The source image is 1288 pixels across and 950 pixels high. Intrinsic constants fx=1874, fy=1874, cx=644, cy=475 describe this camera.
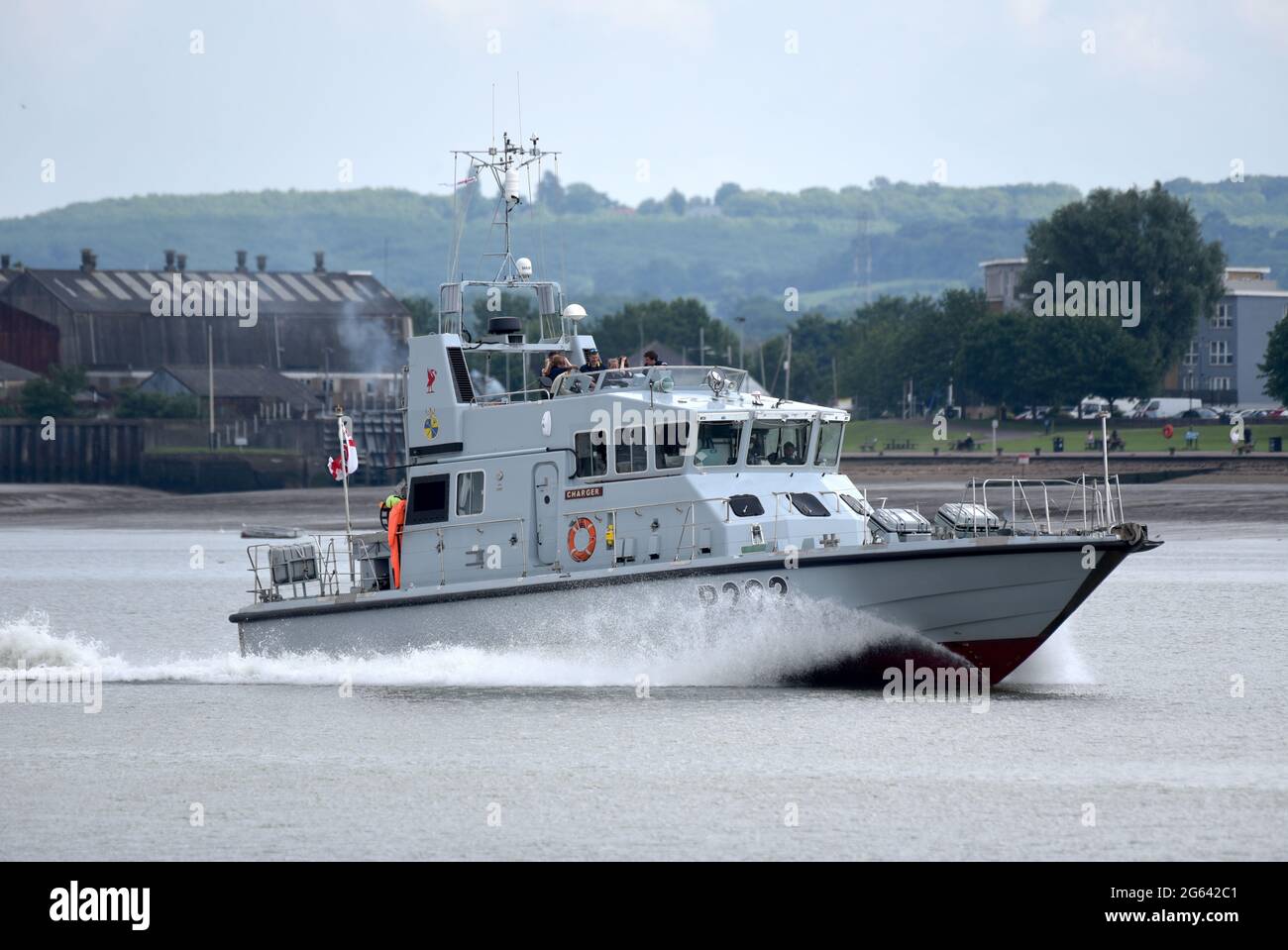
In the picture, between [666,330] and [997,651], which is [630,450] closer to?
[997,651]

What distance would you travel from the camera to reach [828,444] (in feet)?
71.4

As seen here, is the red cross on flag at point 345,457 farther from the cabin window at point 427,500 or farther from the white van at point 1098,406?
the white van at point 1098,406

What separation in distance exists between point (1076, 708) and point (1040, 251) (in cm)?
7643

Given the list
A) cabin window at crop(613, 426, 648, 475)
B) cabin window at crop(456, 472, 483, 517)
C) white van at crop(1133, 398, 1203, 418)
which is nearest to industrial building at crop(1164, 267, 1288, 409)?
white van at crop(1133, 398, 1203, 418)

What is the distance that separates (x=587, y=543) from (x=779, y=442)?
8.13ft

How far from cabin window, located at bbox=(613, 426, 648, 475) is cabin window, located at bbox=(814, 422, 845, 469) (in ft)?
6.75

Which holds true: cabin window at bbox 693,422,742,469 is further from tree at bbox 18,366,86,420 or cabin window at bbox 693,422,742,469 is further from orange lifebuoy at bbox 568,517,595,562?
tree at bbox 18,366,86,420

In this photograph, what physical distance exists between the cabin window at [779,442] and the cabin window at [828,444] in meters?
0.19

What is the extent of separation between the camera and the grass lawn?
7056 centimetres

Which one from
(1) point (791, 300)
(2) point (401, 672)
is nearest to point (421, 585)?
(2) point (401, 672)

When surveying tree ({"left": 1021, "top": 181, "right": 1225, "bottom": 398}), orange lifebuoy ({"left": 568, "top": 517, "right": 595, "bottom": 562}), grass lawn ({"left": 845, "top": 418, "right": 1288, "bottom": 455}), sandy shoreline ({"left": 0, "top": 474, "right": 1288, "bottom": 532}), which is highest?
tree ({"left": 1021, "top": 181, "right": 1225, "bottom": 398})

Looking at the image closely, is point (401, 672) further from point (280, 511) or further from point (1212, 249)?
point (1212, 249)

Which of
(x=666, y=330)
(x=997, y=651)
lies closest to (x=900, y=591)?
(x=997, y=651)

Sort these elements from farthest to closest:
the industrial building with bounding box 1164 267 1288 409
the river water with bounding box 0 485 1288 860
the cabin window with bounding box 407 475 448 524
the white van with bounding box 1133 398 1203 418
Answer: the industrial building with bounding box 1164 267 1288 409 → the white van with bounding box 1133 398 1203 418 → the cabin window with bounding box 407 475 448 524 → the river water with bounding box 0 485 1288 860
